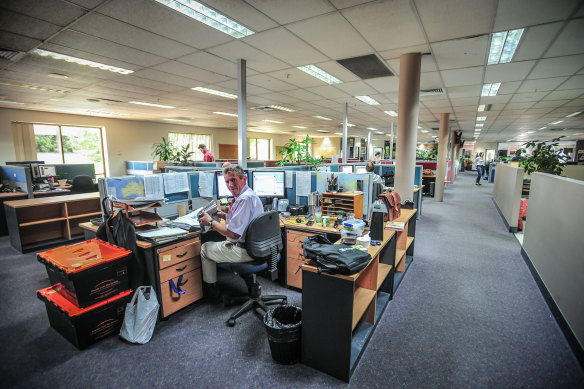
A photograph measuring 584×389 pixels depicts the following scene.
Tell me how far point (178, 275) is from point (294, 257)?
1105mm

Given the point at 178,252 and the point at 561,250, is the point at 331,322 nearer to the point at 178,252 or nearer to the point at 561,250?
the point at 178,252

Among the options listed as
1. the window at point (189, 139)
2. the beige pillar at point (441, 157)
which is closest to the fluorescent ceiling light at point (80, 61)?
the window at point (189, 139)

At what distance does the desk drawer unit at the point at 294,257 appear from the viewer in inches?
103

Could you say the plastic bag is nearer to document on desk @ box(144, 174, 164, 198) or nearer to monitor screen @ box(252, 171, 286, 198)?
document on desk @ box(144, 174, 164, 198)

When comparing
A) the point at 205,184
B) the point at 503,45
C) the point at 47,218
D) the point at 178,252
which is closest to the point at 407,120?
the point at 503,45

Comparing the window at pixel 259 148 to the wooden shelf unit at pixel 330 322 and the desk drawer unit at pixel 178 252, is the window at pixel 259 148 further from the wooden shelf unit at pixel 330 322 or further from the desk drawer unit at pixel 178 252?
the wooden shelf unit at pixel 330 322

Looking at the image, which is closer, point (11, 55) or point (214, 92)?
point (11, 55)

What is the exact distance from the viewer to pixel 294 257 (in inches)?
106

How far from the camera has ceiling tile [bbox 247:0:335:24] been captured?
2.21 m

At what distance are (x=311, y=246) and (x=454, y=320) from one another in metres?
1.60

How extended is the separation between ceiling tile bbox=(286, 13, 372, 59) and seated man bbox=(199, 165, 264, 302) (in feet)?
5.35

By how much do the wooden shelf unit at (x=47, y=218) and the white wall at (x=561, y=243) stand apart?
596cm

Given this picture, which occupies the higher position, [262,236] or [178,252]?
[262,236]

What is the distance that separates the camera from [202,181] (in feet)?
10.6
